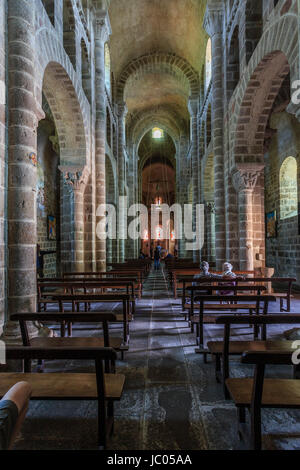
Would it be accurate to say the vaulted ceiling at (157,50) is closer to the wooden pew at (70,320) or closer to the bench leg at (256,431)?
the wooden pew at (70,320)

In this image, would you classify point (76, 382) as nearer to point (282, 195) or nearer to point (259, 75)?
point (259, 75)

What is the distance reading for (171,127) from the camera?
27.3 meters

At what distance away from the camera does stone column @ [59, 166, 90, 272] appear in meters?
9.84

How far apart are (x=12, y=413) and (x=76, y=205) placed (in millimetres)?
8910

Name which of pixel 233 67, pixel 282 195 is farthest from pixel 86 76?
pixel 282 195

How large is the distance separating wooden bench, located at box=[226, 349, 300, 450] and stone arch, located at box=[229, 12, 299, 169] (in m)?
4.65

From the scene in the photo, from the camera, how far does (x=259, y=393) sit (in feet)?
6.10

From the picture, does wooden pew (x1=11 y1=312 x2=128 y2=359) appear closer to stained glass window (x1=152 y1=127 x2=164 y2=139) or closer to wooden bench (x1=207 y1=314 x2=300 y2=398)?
wooden bench (x1=207 y1=314 x2=300 y2=398)

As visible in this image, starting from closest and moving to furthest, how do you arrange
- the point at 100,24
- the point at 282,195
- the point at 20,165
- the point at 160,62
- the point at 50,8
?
the point at 20,165
the point at 50,8
the point at 100,24
the point at 282,195
the point at 160,62

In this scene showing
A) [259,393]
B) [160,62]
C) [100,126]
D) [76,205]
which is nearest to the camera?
[259,393]

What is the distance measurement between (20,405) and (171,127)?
1103 inches

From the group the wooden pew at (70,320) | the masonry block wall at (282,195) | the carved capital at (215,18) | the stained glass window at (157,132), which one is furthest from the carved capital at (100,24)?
the stained glass window at (157,132)

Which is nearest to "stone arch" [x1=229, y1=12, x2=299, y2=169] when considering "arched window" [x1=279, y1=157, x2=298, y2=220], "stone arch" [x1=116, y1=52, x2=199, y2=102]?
"arched window" [x1=279, y1=157, x2=298, y2=220]
